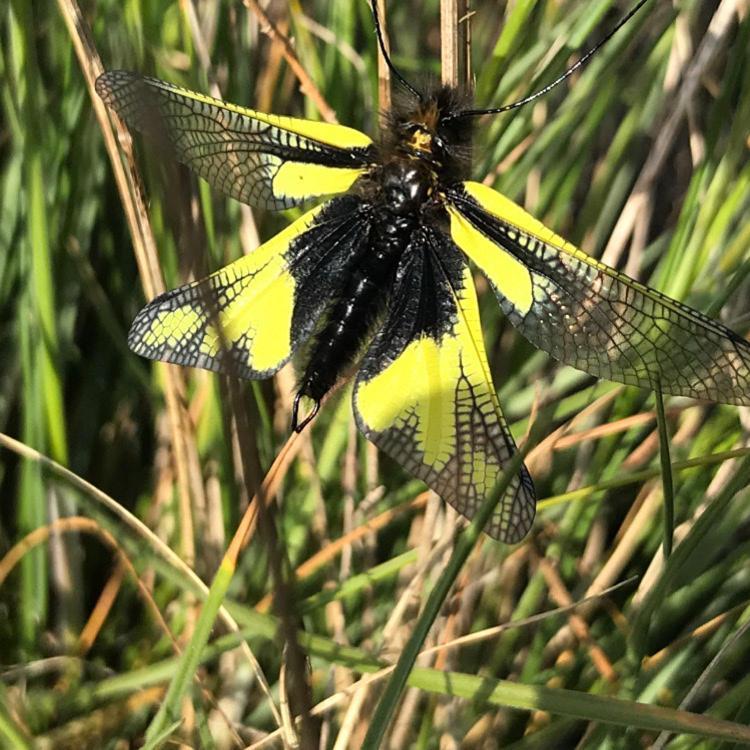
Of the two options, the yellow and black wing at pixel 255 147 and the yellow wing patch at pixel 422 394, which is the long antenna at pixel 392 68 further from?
the yellow wing patch at pixel 422 394

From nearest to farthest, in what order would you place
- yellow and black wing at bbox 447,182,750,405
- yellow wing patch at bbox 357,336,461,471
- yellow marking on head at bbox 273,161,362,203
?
yellow and black wing at bbox 447,182,750,405
yellow wing patch at bbox 357,336,461,471
yellow marking on head at bbox 273,161,362,203

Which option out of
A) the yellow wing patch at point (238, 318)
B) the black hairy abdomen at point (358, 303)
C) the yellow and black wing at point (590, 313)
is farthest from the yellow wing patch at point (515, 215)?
the yellow wing patch at point (238, 318)

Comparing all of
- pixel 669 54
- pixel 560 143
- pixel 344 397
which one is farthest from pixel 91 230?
pixel 669 54

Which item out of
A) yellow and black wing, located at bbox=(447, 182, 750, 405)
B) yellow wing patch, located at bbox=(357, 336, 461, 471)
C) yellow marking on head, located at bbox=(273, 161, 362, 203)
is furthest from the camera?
yellow marking on head, located at bbox=(273, 161, 362, 203)

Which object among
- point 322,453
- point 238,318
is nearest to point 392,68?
point 238,318

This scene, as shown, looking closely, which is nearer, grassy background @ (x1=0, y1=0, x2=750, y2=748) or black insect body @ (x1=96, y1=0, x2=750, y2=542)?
black insect body @ (x1=96, y1=0, x2=750, y2=542)

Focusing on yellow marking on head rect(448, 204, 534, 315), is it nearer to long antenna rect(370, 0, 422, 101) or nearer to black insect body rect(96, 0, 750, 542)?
black insect body rect(96, 0, 750, 542)

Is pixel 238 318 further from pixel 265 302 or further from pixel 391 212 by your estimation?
pixel 391 212

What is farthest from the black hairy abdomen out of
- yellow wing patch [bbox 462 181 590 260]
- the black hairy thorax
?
yellow wing patch [bbox 462 181 590 260]
